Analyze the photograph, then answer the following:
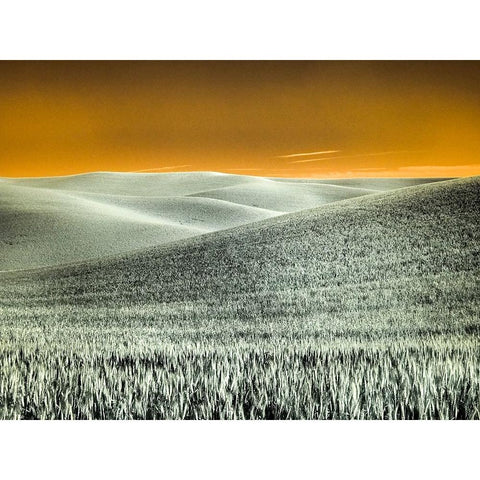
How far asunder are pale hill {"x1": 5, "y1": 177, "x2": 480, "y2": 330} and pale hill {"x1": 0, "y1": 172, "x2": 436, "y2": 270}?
434 mm

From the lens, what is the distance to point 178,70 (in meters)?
5.32

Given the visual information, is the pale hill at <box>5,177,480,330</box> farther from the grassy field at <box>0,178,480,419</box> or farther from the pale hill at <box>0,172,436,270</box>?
the pale hill at <box>0,172,436,270</box>

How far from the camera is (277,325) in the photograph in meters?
4.96

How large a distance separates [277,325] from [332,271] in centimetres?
77

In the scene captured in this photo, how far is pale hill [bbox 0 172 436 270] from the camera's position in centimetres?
696

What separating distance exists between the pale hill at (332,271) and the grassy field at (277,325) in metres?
0.02
